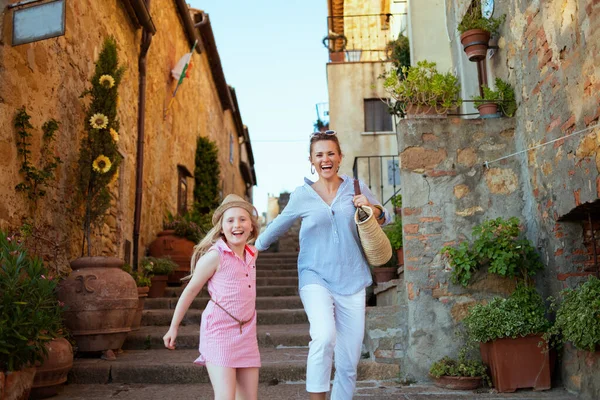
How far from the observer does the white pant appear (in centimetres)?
289

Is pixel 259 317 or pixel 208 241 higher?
pixel 208 241

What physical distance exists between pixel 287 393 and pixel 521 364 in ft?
5.95

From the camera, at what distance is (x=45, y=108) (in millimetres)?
5562

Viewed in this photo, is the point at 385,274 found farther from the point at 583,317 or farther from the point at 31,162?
the point at 31,162

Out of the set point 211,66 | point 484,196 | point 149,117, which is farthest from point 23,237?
point 211,66

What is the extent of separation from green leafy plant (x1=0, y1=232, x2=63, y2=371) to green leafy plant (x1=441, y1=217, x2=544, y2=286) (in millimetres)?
3183

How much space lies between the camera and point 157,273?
332 inches

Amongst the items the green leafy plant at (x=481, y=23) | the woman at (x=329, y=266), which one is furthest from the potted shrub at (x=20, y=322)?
the green leafy plant at (x=481, y=23)

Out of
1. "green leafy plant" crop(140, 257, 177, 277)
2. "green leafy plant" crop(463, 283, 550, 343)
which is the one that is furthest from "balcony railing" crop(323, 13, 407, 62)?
"green leafy plant" crop(463, 283, 550, 343)

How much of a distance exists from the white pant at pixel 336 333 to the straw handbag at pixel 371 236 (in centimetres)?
21

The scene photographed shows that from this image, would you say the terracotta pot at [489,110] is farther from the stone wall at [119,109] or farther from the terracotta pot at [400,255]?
the stone wall at [119,109]

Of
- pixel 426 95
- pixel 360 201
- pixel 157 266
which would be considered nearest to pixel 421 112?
pixel 426 95

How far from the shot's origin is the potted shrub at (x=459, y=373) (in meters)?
4.61

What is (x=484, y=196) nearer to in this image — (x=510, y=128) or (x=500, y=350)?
(x=510, y=128)
